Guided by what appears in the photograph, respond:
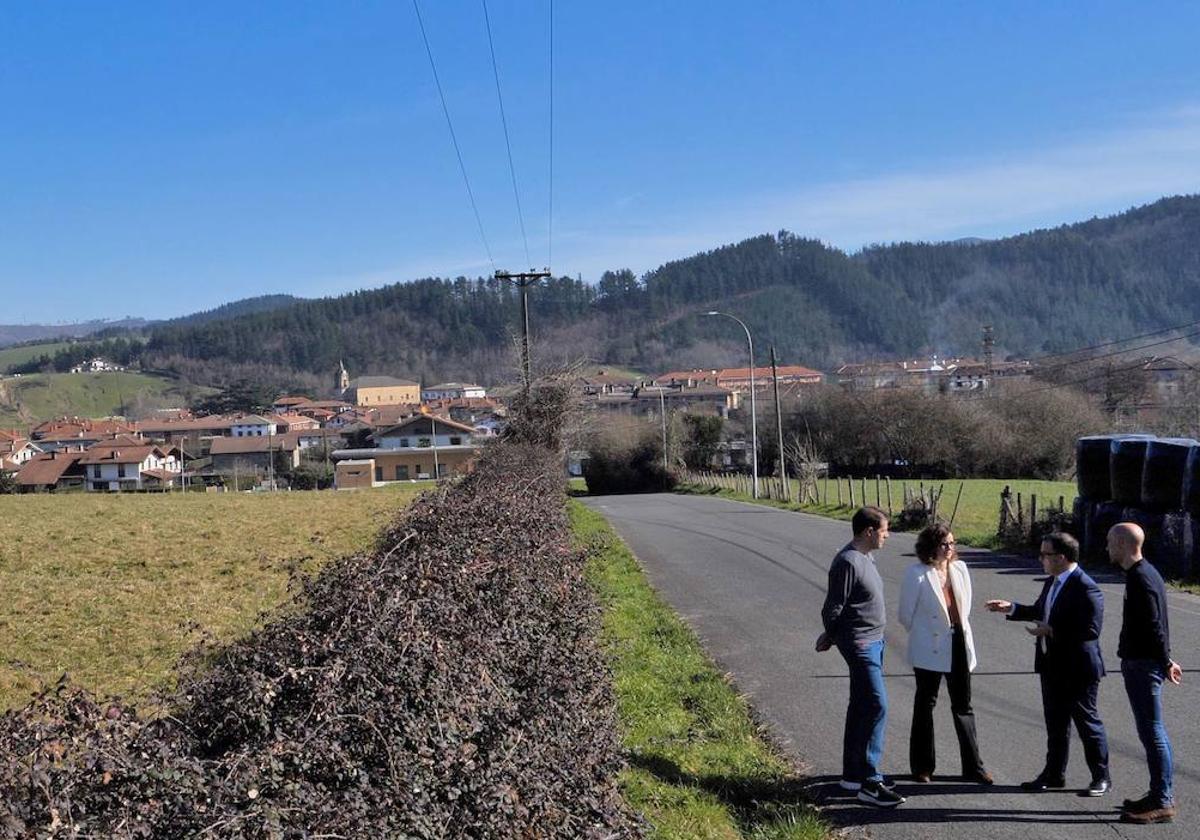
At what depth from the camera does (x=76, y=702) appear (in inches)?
124

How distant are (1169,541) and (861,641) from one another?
464 inches

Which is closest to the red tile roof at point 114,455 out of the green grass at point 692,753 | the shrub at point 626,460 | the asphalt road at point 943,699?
the shrub at point 626,460

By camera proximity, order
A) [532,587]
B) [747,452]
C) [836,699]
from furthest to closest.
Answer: [747,452] → [836,699] → [532,587]

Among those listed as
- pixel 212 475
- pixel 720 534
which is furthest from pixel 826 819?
pixel 212 475

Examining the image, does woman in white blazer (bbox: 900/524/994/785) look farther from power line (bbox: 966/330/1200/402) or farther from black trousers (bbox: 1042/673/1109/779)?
power line (bbox: 966/330/1200/402)

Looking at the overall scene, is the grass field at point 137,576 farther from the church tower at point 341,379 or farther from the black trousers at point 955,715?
the church tower at point 341,379

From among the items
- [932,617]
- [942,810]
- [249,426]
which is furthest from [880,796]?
[249,426]

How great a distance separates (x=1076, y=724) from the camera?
20.2 ft

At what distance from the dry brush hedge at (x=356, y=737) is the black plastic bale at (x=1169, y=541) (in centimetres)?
1266

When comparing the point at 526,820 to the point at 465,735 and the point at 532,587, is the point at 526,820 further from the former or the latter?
Result: the point at 532,587

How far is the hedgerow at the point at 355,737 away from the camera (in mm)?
2742

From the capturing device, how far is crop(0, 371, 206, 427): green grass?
447ft

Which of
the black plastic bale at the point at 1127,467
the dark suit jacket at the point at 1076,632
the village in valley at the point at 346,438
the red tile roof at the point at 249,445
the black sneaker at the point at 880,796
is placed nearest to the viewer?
the black sneaker at the point at 880,796

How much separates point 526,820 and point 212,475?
84.3 metres
